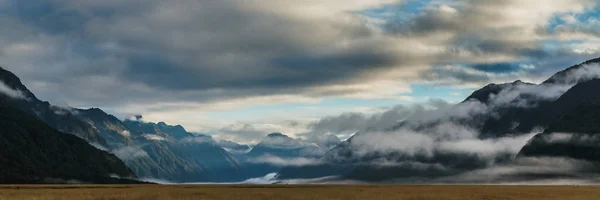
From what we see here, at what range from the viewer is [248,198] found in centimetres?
9325

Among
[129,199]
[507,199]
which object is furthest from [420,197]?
[129,199]

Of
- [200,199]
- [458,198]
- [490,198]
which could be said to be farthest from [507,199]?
[200,199]

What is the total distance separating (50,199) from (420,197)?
55.1m

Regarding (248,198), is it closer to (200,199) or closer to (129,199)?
(200,199)

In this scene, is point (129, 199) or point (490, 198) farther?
point (490, 198)

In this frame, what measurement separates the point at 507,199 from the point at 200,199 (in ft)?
161

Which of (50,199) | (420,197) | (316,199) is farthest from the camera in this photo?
(420,197)

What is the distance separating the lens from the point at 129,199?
89.4 meters

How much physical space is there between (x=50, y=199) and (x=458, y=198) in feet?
197

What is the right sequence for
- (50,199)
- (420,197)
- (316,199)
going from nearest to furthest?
1. (50,199)
2. (316,199)
3. (420,197)

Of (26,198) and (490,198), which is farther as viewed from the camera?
(490,198)

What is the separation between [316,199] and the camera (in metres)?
91.5

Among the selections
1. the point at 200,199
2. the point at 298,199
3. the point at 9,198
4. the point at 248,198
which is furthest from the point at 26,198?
the point at 298,199

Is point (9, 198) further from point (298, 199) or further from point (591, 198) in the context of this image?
point (591, 198)
